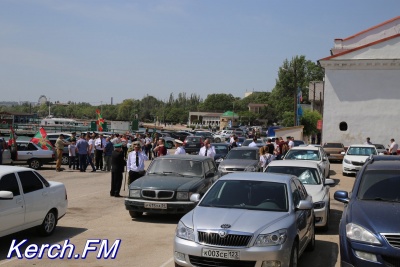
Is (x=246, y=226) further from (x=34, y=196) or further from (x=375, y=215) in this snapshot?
(x=34, y=196)

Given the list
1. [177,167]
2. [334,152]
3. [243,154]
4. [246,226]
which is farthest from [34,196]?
[334,152]

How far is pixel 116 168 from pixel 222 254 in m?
9.43

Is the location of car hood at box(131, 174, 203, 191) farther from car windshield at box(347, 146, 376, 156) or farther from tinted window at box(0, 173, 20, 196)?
car windshield at box(347, 146, 376, 156)

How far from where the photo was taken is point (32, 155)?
24.9 meters

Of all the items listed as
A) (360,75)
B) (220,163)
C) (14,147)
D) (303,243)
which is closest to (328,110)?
(360,75)

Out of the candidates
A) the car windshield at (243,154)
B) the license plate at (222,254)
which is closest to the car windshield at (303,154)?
the car windshield at (243,154)

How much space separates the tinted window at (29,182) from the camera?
9375 mm

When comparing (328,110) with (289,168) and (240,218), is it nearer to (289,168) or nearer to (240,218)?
(289,168)

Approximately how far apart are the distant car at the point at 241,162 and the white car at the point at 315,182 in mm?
6115

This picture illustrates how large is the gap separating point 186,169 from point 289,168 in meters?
2.72

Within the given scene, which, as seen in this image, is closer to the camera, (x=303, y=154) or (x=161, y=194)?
(x=161, y=194)

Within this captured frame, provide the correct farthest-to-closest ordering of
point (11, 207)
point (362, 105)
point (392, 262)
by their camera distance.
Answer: point (362, 105) < point (11, 207) < point (392, 262)

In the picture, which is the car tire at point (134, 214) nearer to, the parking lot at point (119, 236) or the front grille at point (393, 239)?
the parking lot at point (119, 236)

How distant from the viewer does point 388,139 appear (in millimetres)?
40156
